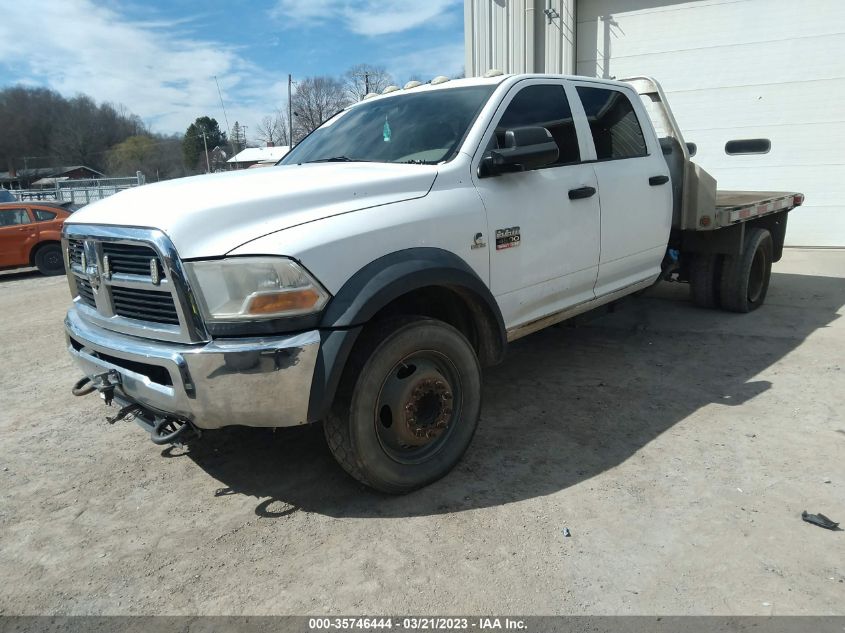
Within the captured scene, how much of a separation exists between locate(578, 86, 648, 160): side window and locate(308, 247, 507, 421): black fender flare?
1.79m

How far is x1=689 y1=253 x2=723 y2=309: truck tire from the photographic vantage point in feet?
20.2

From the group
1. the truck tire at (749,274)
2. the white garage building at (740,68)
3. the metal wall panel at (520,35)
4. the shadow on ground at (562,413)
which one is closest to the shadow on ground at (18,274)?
the metal wall panel at (520,35)

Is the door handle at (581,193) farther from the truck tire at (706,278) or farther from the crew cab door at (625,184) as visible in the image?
the truck tire at (706,278)

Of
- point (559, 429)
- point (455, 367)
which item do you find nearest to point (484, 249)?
point (455, 367)

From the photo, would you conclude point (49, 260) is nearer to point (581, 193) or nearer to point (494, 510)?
point (581, 193)

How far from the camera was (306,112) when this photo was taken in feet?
191

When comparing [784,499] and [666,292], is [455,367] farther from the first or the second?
[666,292]

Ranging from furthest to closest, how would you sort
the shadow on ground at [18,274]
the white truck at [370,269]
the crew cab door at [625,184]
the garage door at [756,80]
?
1. the shadow on ground at [18,274]
2. the garage door at [756,80]
3. the crew cab door at [625,184]
4. the white truck at [370,269]

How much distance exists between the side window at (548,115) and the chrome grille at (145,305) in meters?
2.04

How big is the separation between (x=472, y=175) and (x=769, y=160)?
8.74m

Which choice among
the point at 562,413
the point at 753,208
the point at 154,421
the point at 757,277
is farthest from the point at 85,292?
the point at 757,277

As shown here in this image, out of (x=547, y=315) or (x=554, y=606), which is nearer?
(x=554, y=606)

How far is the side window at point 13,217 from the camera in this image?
12.5 metres

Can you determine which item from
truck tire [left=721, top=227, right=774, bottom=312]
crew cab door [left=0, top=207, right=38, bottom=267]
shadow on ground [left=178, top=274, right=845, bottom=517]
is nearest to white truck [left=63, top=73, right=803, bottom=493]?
shadow on ground [left=178, top=274, right=845, bottom=517]
